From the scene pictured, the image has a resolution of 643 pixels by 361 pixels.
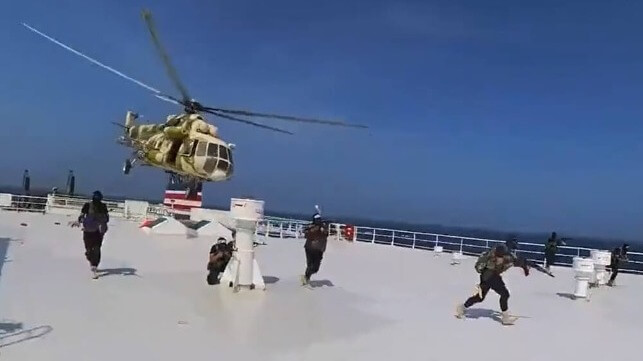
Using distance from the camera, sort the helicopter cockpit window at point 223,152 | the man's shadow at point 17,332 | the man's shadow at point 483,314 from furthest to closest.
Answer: the helicopter cockpit window at point 223,152
the man's shadow at point 483,314
the man's shadow at point 17,332

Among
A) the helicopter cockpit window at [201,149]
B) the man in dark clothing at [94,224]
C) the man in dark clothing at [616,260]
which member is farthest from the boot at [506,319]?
the helicopter cockpit window at [201,149]

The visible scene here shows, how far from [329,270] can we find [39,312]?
856 cm

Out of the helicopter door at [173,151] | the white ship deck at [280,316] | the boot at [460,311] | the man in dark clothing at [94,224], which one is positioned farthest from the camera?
the helicopter door at [173,151]

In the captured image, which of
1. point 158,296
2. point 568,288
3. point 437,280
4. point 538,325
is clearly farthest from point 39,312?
point 568,288

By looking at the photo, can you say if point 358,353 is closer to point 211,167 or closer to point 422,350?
point 422,350

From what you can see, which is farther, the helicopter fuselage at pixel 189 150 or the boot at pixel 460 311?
the helicopter fuselage at pixel 189 150

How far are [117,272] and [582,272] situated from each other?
377 inches

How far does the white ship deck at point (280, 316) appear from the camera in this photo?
6734 mm

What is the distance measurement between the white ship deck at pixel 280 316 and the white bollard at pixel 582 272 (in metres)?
0.32

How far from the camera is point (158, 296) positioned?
384 inches

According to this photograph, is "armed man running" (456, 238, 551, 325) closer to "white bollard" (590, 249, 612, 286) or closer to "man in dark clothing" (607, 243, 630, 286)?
"white bollard" (590, 249, 612, 286)

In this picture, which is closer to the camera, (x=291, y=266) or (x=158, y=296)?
(x=158, y=296)

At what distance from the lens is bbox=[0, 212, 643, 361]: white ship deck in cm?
673

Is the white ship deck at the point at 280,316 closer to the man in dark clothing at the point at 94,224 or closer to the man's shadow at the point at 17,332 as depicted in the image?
the man's shadow at the point at 17,332
